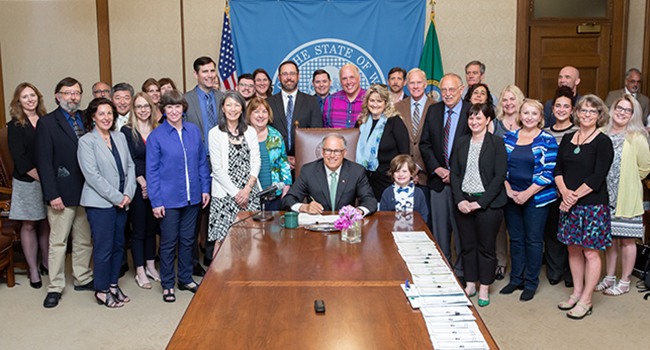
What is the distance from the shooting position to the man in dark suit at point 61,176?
3.56 metres

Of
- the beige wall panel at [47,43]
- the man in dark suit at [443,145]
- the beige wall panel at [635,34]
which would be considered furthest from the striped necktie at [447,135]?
the beige wall panel at [47,43]

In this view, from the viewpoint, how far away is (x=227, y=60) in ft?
18.8

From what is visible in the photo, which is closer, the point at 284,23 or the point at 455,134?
the point at 455,134

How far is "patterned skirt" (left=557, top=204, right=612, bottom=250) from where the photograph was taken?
3.27 m

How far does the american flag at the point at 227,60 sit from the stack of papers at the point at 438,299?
3722mm

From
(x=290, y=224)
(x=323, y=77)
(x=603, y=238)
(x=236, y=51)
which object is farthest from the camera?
(x=236, y=51)

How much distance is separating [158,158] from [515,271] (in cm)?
276

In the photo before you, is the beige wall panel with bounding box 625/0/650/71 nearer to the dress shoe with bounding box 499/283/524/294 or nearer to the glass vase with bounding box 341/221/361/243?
the dress shoe with bounding box 499/283/524/294

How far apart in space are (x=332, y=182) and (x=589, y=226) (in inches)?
66.3

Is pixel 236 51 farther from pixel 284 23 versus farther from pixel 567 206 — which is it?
pixel 567 206

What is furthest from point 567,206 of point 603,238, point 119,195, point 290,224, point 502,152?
point 119,195

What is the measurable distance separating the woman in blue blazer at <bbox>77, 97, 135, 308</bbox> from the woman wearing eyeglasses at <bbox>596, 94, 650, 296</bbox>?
3437 mm

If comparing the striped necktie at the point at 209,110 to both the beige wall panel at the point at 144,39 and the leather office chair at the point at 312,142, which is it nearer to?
the leather office chair at the point at 312,142

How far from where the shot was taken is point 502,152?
3422 mm
